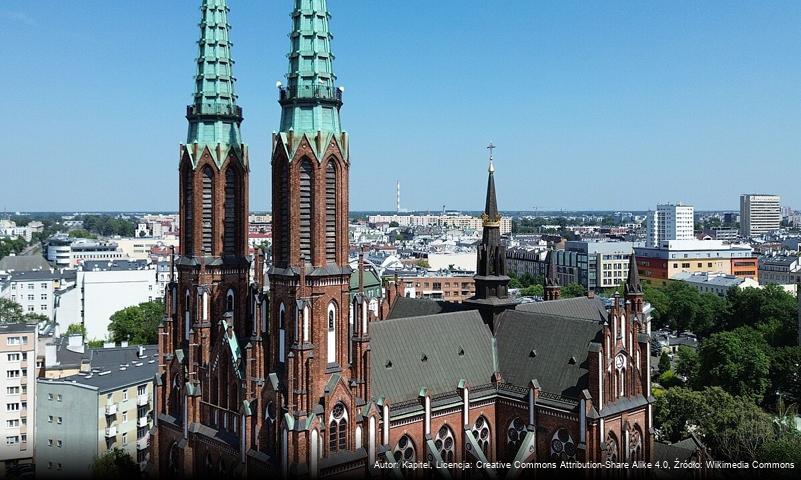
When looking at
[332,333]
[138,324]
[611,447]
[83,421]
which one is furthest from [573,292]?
[332,333]

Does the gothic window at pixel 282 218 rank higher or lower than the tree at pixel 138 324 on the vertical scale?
higher

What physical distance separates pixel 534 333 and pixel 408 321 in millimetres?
10322

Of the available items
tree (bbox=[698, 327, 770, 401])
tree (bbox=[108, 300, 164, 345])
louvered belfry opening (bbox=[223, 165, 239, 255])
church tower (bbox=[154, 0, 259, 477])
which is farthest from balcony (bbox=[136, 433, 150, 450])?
tree (bbox=[698, 327, 770, 401])

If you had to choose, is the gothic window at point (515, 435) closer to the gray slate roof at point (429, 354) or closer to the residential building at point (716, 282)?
the gray slate roof at point (429, 354)

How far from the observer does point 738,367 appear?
8875cm

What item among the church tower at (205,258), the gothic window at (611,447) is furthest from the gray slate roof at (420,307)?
the church tower at (205,258)

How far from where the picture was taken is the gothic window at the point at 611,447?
51156mm

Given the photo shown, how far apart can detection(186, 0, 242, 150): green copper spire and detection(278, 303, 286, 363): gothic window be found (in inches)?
583

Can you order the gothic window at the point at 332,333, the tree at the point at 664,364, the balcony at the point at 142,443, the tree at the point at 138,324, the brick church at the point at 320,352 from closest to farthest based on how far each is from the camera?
the brick church at the point at 320,352
the gothic window at the point at 332,333
the balcony at the point at 142,443
the tree at the point at 664,364
the tree at the point at 138,324

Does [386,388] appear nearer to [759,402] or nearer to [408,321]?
[408,321]

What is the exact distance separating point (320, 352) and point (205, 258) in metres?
13.8

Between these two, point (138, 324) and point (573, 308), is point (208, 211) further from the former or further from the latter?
point (138, 324)

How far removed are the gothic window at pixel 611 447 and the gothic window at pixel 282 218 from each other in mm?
26022

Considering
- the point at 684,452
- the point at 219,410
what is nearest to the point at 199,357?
the point at 219,410
